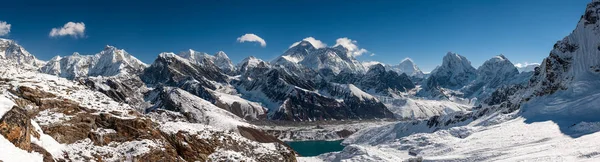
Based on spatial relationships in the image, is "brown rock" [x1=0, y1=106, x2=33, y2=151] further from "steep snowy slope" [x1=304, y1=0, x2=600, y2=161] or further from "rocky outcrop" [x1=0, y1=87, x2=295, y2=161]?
"steep snowy slope" [x1=304, y1=0, x2=600, y2=161]

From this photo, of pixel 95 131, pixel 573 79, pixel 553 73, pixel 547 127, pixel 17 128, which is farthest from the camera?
pixel 553 73

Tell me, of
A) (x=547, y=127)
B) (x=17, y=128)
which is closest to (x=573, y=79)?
(x=547, y=127)

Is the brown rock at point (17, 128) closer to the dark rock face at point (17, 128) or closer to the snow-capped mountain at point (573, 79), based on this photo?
the dark rock face at point (17, 128)

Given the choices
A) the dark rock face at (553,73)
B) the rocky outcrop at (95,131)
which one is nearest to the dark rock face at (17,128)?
the rocky outcrop at (95,131)

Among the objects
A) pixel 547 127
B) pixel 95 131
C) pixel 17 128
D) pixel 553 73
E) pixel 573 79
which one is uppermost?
pixel 553 73

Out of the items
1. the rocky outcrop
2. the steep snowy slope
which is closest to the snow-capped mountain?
the steep snowy slope

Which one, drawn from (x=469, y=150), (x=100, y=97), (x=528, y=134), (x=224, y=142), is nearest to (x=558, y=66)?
(x=528, y=134)

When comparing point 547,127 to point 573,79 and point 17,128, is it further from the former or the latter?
point 17,128

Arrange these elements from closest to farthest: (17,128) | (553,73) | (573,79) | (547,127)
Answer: (17,128)
(547,127)
(573,79)
(553,73)

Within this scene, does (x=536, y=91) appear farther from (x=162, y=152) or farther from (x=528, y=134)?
(x=162, y=152)

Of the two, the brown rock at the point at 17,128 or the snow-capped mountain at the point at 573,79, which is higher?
the snow-capped mountain at the point at 573,79

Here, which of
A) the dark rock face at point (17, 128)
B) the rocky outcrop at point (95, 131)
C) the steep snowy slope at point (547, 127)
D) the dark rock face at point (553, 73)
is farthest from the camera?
the dark rock face at point (553, 73)

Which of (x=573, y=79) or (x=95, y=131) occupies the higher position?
(x=573, y=79)
